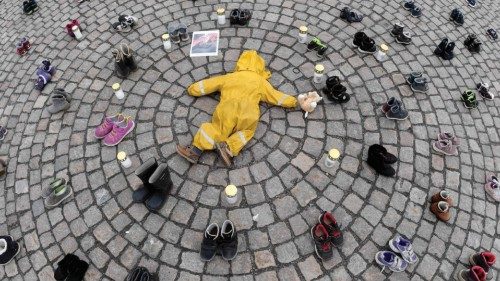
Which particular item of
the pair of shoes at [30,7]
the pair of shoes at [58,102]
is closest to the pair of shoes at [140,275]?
the pair of shoes at [58,102]

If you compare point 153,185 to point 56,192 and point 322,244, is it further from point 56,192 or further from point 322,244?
point 322,244

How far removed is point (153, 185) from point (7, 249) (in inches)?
96.6

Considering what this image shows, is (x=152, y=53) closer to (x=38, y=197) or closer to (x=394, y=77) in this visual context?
(x=38, y=197)

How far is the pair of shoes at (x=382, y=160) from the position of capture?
5957 mm

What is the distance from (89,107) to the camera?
704cm

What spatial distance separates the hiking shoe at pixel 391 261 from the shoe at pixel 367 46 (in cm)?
459

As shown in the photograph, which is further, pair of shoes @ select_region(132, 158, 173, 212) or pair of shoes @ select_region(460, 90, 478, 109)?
pair of shoes @ select_region(460, 90, 478, 109)

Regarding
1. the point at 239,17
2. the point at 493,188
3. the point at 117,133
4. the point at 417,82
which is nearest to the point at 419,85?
the point at 417,82

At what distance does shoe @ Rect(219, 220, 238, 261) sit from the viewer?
5094 millimetres

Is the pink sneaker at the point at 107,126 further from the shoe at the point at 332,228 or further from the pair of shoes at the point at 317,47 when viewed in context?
the pair of shoes at the point at 317,47

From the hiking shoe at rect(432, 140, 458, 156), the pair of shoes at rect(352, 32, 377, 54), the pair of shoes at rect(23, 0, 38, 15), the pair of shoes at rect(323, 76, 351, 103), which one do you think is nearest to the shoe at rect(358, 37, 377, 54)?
the pair of shoes at rect(352, 32, 377, 54)

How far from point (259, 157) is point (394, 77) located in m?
3.67

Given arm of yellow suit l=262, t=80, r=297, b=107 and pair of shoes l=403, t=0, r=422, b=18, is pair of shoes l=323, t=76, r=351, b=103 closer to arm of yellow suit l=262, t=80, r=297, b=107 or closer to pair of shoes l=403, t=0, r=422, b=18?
arm of yellow suit l=262, t=80, r=297, b=107

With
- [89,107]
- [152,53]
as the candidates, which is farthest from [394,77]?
[89,107]
